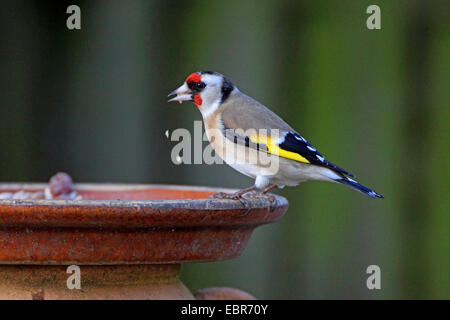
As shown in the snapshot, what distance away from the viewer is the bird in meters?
2.38

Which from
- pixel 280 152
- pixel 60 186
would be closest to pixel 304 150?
pixel 280 152

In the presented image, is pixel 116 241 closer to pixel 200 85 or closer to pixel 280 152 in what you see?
pixel 280 152

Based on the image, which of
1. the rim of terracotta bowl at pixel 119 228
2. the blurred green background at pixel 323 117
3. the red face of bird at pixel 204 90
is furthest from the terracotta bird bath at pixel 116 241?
the blurred green background at pixel 323 117

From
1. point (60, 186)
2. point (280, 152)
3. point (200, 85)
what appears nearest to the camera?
point (280, 152)

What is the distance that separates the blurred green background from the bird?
111cm

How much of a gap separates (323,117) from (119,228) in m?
2.17

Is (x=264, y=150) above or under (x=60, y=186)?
above

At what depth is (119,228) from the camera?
5.57 ft

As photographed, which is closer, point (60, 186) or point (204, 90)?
point (60, 186)

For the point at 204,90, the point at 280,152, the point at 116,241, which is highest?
the point at 204,90

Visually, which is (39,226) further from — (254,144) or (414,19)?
(414,19)

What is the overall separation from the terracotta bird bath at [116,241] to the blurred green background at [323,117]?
169 cm

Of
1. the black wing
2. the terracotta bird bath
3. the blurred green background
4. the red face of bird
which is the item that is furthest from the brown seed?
the blurred green background

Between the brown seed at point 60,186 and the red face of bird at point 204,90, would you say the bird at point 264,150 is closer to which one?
the red face of bird at point 204,90
